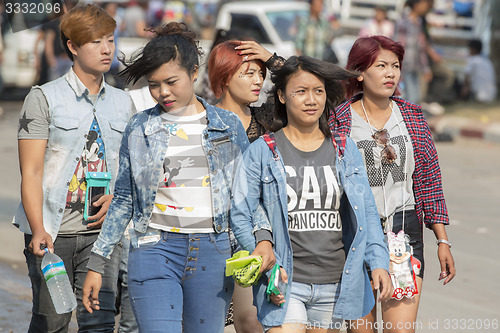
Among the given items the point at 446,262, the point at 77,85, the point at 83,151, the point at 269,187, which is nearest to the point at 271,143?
the point at 269,187

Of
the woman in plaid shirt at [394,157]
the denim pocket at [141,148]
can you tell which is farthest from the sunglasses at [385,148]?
the denim pocket at [141,148]

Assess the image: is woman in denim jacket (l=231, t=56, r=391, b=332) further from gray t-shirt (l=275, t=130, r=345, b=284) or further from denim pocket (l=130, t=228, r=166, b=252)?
denim pocket (l=130, t=228, r=166, b=252)

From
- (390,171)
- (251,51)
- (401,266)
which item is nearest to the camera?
(401,266)

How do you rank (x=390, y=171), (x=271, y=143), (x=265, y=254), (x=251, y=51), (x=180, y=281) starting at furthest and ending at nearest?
(x=251, y=51) → (x=390, y=171) → (x=271, y=143) → (x=180, y=281) → (x=265, y=254)

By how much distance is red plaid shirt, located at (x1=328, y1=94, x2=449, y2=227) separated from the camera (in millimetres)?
4293

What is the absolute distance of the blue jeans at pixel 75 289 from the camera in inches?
161

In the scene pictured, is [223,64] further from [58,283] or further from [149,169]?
[58,283]

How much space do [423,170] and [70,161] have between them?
5.93 ft

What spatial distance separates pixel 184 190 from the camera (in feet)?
12.0

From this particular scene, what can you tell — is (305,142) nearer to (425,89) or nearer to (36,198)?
(36,198)

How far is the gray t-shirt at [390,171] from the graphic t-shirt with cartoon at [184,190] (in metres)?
0.98

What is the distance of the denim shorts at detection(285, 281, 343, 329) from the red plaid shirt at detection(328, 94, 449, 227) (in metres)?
0.90

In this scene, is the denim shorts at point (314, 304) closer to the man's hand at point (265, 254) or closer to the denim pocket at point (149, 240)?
the man's hand at point (265, 254)

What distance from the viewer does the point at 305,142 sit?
382 cm
